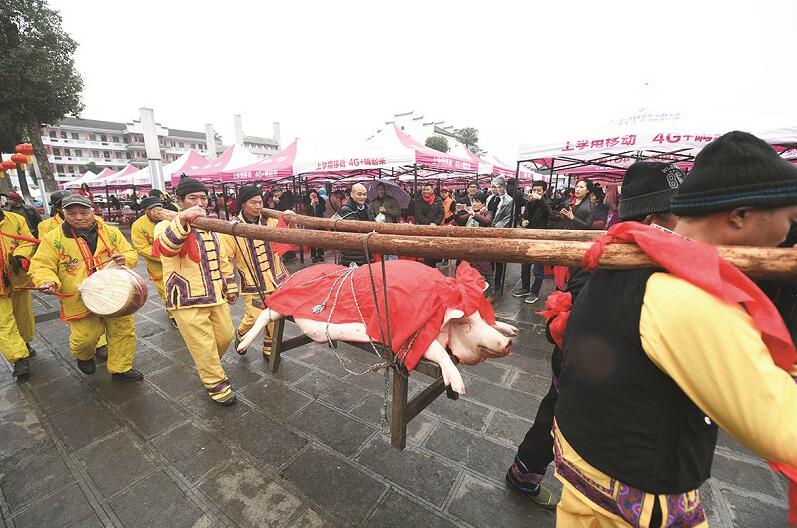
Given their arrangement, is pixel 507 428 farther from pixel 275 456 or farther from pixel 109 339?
pixel 109 339

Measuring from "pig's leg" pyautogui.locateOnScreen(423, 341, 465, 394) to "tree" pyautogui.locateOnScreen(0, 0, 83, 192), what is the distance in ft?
75.3

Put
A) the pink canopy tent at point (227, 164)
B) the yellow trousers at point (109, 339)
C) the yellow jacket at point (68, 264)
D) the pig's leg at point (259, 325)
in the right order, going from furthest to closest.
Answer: the pink canopy tent at point (227, 164)
the yellow trousers at point (109, 339)
the yellow jacket at point (68, 264)
the pig's leg at point (259, 325)

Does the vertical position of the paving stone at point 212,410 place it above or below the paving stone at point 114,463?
below

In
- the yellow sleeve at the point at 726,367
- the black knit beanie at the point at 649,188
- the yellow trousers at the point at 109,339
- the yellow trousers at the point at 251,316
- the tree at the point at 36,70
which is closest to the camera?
the yellow sleeve at the point at 726,367

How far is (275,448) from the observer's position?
2566 mm

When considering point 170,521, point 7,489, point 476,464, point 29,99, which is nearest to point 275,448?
point 170,521

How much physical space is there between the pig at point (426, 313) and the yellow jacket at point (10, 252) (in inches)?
147

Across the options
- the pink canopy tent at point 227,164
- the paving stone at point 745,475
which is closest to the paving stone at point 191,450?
the paving stone at point 745,475

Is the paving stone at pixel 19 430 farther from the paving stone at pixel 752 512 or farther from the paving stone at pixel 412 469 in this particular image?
the paving stone at pixel 752 512

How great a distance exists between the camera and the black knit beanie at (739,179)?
824 mm

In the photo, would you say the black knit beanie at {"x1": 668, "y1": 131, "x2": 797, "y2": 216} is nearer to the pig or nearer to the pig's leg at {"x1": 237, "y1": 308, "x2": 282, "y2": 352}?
the pig

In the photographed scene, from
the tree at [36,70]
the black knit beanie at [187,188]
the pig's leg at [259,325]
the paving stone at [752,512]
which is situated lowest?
the paving stone at [752,512]

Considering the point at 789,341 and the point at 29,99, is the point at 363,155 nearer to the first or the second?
the point at 789,341

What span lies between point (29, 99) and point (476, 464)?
24.2 meters
